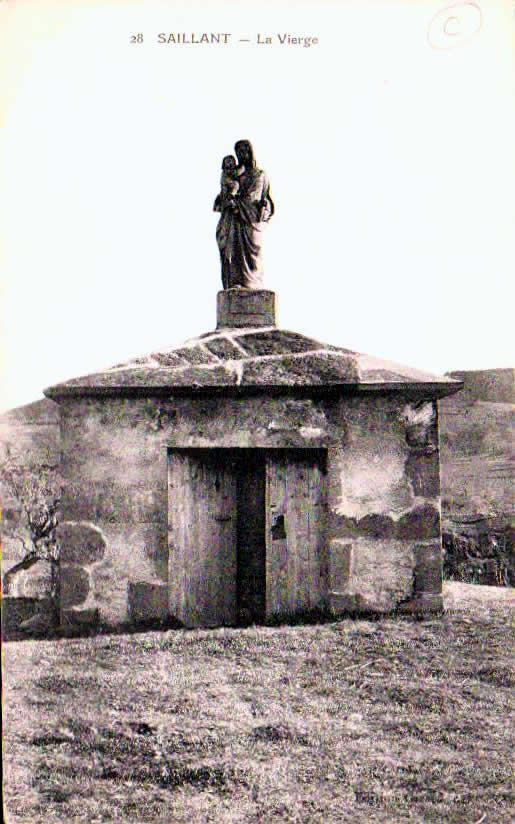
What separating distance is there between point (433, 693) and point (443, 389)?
2.36 metres

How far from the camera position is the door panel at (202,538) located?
6281mm

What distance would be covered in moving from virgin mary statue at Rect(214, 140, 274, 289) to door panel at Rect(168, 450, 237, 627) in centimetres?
164

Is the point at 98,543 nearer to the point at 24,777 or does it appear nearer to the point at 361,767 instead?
the point at 24,777

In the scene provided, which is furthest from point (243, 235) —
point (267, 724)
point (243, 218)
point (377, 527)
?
point (267, 724)

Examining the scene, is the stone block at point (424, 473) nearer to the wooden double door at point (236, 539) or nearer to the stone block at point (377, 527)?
the stone block at point (377, 527)

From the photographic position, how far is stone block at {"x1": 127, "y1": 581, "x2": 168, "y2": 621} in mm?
6105

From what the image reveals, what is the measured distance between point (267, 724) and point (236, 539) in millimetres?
1765

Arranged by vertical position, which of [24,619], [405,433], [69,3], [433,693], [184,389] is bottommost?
[433,693]

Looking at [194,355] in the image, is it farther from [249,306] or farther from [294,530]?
[294,530]

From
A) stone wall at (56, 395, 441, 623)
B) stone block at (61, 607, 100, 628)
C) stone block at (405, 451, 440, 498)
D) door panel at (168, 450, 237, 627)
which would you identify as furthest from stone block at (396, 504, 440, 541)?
stone block at (61, 607, 100, 628)

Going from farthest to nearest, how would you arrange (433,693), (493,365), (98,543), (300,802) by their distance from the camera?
1. (98,543)
2. (493,365)
3. (433,693)
4. (300,802)

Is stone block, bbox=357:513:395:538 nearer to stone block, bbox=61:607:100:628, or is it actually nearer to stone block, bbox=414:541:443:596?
stone block, bbox=414:541:443:596

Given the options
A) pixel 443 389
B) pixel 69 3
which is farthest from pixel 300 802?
pixel 69 3

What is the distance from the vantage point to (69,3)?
17.9 feet
